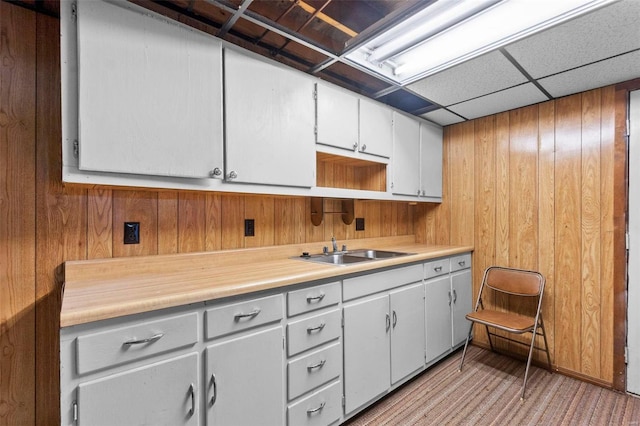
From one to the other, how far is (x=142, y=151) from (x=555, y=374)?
3.29 m

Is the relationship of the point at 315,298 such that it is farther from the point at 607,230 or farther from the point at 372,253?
the point at 607,230

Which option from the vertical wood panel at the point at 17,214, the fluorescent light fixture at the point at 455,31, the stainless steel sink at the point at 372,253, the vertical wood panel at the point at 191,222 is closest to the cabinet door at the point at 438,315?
the stainless steel sink at the point at 372,253

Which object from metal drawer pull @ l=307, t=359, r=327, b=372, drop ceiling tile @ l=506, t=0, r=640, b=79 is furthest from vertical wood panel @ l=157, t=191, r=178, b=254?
drop ceiling tile @ l=506, t=0, r=640, b=79

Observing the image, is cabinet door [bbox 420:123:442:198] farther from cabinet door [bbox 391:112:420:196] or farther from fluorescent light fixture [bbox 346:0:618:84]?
fluorescent light fixture [bbox 346:0:618:84]

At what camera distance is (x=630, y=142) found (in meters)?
2.13

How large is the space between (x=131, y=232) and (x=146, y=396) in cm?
85

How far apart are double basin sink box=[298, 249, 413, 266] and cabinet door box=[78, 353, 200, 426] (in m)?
1.12

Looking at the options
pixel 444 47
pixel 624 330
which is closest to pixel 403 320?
pixel 624 330

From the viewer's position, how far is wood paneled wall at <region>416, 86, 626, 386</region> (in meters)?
2.21

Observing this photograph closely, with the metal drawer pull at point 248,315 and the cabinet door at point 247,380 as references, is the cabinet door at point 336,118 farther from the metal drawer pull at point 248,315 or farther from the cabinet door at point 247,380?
the cabinet door at point 247,380

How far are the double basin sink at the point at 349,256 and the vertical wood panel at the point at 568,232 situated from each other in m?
1.27

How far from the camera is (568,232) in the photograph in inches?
94.1

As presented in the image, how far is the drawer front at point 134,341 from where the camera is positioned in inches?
40.6

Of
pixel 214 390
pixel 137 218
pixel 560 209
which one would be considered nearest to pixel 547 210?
pixel 560 209
